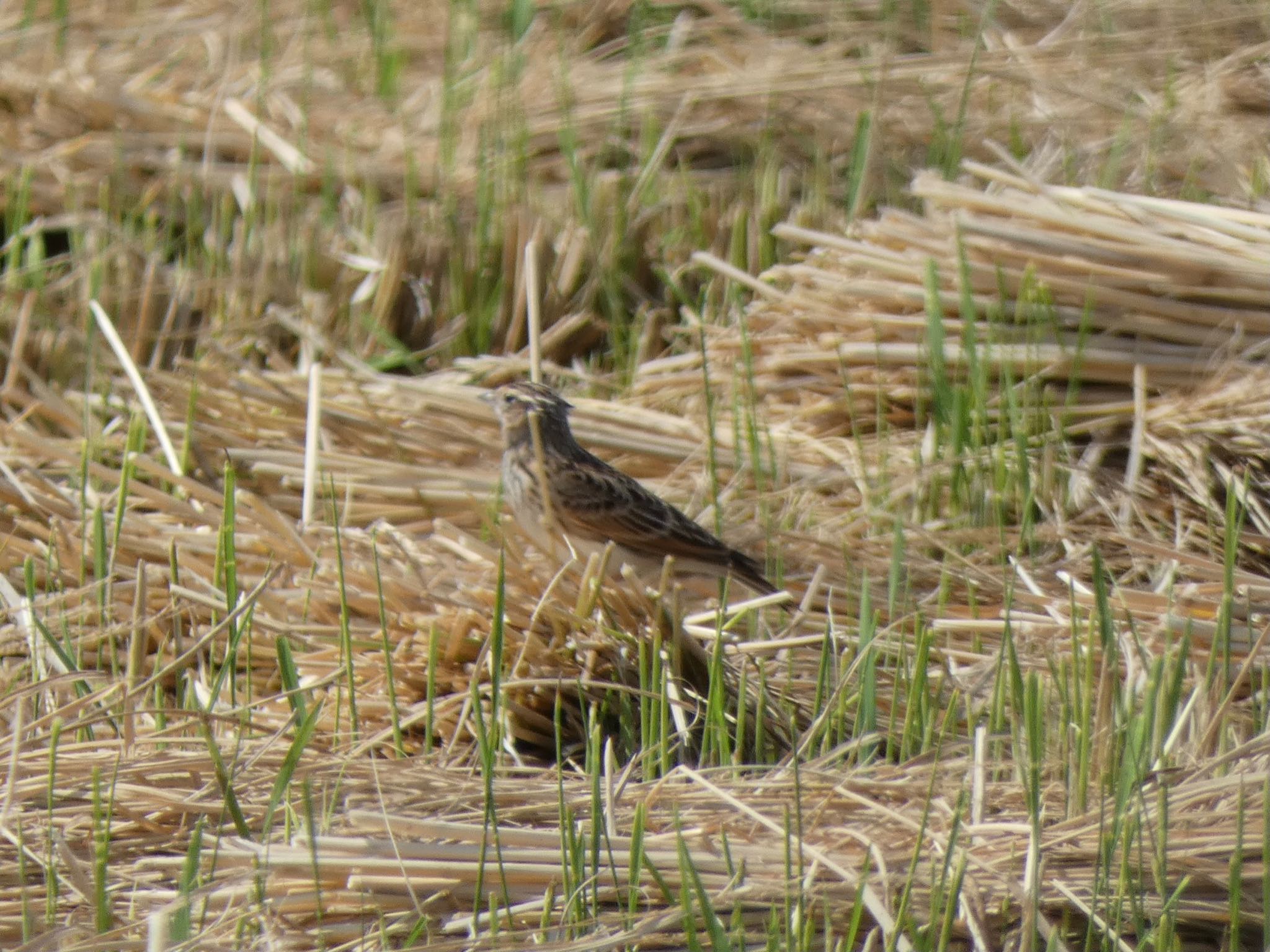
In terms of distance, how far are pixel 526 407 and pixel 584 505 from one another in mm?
321

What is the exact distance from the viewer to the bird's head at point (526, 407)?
5078 mm

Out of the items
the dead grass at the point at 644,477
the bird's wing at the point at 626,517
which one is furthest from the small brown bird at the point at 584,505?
the dead grass at the point at 644,477

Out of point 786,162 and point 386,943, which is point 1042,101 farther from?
point 386,943

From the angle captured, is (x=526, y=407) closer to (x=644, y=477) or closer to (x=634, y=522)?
(x=634, y=522)

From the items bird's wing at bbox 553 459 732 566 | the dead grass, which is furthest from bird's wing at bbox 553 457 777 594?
the dead grass

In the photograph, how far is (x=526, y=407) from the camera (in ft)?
16.8

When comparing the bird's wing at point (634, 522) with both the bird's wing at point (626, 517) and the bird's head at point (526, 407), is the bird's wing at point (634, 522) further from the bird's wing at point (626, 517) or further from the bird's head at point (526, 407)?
the bird's head at point (526, 407)

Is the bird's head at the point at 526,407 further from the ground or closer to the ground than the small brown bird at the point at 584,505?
further from the ground

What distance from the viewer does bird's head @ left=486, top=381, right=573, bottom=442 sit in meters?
5.08

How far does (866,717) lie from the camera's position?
3645 mm

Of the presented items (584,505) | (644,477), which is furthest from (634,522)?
(644,477)

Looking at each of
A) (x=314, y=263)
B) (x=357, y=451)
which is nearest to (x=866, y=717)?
(x=357, y=451)

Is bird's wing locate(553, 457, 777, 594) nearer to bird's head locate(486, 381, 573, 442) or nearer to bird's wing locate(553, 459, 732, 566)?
bird's wing locate(553, 459, 732, 566)

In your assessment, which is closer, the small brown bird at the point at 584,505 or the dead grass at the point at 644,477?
the dead grass at the point at 644,477
